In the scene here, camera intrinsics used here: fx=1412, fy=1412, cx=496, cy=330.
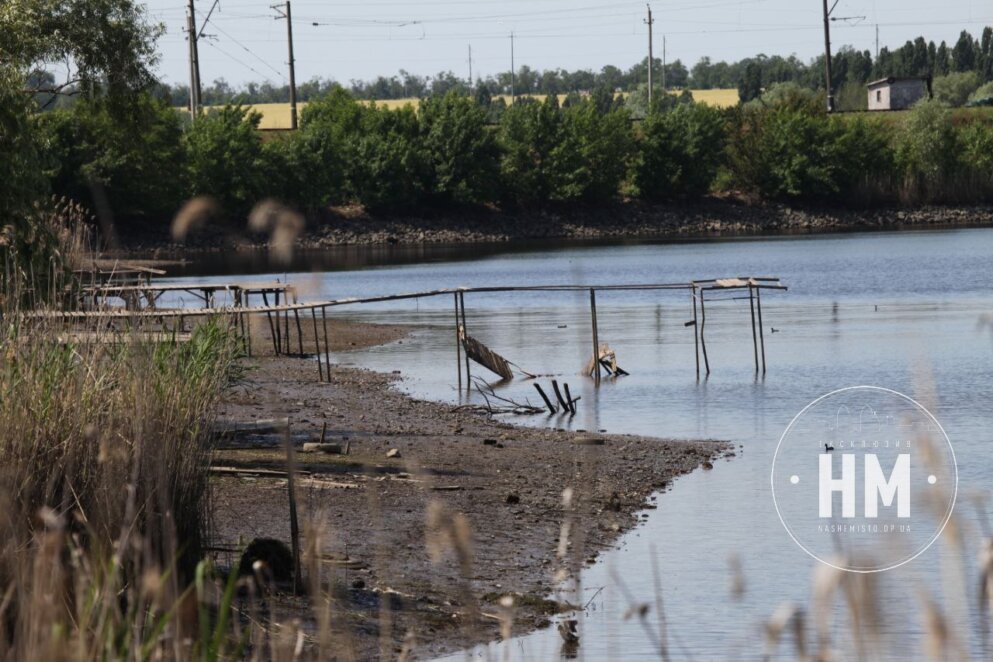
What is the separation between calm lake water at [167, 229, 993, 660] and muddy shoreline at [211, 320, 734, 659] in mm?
407

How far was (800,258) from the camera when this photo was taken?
60812 mm

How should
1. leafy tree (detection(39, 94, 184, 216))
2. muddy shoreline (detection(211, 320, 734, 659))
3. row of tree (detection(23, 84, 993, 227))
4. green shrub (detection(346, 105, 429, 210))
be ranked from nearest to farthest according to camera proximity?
1. muddy shoreline (detection(211, 320, 734, 659))
2. leafy tree (detection(39, 94, 184, 216))
3. green shrub (detection(346, 105, 429, 210))
4. row of tree (detection(23, 84, 993, 227))

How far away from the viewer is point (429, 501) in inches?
229

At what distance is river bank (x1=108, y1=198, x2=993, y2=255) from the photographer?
86.9 m

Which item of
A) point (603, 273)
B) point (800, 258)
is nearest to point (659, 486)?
point (603, 273)

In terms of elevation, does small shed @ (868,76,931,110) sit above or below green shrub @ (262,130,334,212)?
above

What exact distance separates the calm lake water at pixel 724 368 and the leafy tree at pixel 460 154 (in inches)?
742

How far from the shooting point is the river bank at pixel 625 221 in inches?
3423

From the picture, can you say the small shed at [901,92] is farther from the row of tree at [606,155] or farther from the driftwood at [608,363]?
the driftwood at [608,363]

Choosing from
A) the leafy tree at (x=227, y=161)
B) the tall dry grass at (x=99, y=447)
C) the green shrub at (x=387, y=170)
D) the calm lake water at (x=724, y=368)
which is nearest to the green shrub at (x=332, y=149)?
the green shrub at (x=387, y=170)

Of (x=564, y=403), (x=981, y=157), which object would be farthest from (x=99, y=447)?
(x=981, y=157)

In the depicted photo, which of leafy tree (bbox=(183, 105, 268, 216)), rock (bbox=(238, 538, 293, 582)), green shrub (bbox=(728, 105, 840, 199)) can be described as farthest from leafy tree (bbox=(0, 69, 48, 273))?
green shrub (bbox=(728, 105, 840, 199))

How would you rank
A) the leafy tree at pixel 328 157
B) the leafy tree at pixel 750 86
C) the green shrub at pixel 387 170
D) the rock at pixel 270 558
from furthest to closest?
the leafy tree at pixel 750 86
the green shrub at pixel 387 170
the leafy tree at pixel 328 157
the rock at pixel 270 558

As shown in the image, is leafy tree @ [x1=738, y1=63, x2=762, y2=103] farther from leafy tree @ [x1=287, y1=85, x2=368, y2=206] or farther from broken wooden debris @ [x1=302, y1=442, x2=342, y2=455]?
broken wooden debris @ [x1=302, y1=442, x2=342, y2=455]
